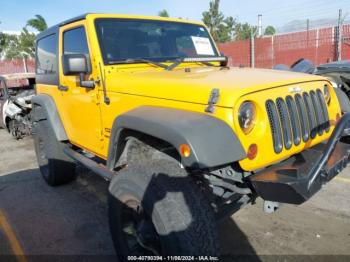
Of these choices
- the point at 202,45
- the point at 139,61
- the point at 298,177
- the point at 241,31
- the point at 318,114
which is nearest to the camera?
the point at 298,177

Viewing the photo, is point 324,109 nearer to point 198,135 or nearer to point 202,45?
point 198,135

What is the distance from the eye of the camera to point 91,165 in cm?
351

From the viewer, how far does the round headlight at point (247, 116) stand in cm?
223

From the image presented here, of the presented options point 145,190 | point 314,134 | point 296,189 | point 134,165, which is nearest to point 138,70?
point 134,165

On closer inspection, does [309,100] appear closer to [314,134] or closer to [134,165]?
[314,134]

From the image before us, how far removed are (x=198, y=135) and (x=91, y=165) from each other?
181 centimetres

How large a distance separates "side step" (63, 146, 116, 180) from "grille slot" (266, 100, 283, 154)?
4.83ft

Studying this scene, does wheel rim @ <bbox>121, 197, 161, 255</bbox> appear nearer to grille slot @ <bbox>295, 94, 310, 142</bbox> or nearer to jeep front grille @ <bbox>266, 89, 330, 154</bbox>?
jeep front grille @ <bbox>266, 89, 330, 154</bbox>

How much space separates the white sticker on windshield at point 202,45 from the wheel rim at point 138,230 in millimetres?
2057

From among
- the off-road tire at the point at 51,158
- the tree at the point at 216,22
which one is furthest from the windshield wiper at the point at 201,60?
the tree at the point at 216,22

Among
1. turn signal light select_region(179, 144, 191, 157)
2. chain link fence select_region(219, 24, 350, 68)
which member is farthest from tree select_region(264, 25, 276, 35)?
turn signal light select_region(179, 144, 191, 157)

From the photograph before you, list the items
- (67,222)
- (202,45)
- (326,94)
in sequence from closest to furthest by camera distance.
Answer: (326,94)
(67,222)
(202,45)

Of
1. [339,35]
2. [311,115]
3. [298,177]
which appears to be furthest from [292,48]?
[298,177]

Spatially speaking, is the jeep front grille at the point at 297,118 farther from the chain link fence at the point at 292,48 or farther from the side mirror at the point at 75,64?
the chain link fence at the point at 292,48
